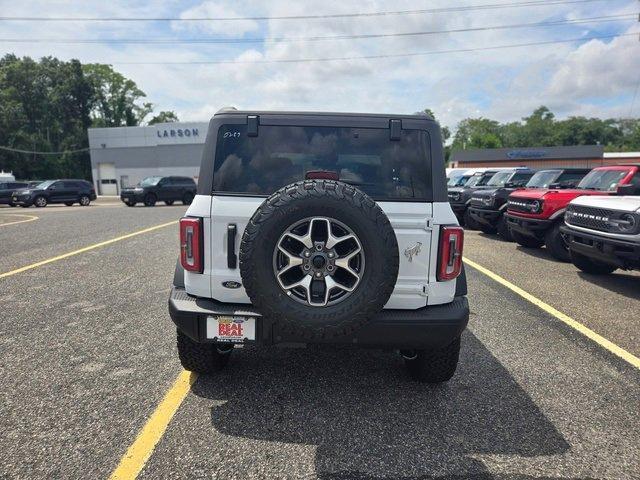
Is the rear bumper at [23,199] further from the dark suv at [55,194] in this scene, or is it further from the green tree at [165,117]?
the green tree at [165,117]

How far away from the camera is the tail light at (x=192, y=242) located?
9.76ft

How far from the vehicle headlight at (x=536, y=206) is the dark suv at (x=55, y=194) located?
85.5 ft

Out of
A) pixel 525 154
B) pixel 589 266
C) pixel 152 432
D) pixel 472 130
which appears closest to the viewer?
pixel 152 432

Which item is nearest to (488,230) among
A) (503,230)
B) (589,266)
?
(503,230)

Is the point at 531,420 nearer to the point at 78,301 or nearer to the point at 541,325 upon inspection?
the point at 541,325

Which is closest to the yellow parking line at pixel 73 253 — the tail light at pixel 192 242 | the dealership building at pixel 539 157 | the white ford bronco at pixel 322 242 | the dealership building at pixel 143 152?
the white ford bronco at pixel 322 242

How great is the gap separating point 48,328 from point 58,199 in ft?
84.7

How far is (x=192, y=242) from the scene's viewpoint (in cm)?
300

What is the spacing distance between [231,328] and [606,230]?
18.7 feet

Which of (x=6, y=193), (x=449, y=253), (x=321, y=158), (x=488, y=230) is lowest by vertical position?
(x=6, y=193)

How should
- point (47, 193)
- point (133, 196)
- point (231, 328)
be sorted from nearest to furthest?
1. point (231, 328)
2. point (133, 196)
3. point (47, 193)

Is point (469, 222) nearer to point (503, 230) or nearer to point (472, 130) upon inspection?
point (503, 230)

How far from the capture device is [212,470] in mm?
2422

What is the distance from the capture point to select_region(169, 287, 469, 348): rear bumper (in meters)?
2.83
